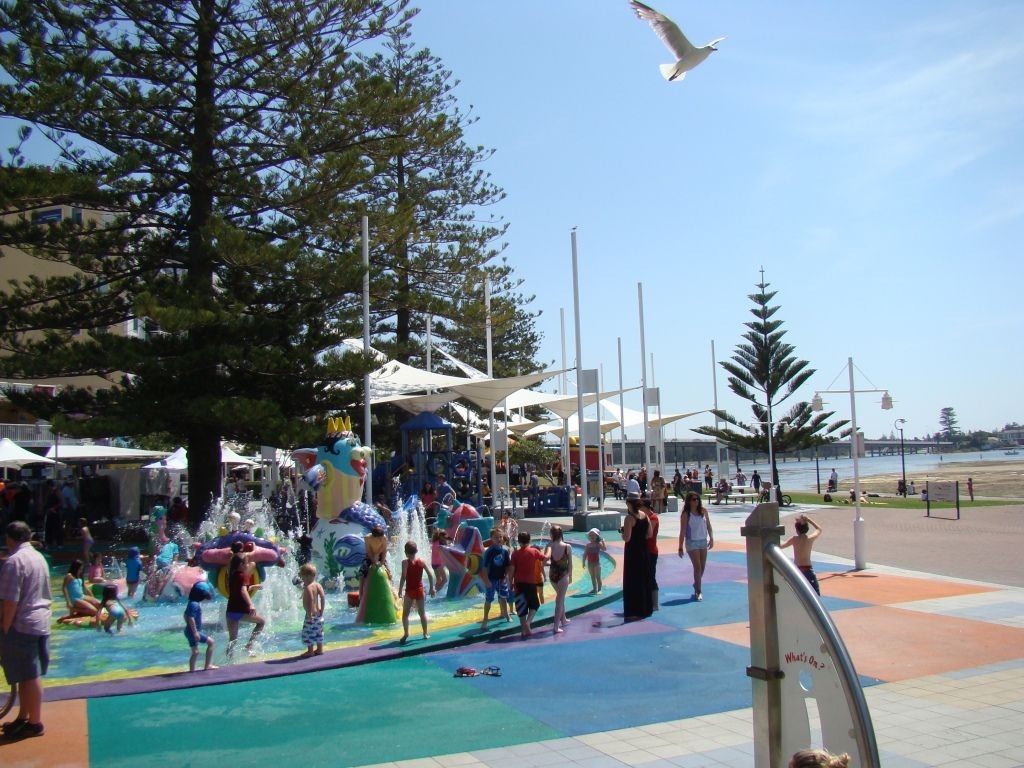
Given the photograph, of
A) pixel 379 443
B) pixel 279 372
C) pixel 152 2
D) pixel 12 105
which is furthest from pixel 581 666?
pixel 379 443

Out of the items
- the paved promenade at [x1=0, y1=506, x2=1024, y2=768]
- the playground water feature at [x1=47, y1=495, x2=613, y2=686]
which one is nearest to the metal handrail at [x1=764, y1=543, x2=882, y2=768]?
the paved promenade at [x1=0, y1=506, x2=1024, y2=768]

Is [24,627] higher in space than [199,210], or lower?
lower

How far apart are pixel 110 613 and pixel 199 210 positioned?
13.0 meters

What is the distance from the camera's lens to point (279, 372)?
20906 millimetres

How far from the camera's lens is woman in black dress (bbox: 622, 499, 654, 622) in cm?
1166

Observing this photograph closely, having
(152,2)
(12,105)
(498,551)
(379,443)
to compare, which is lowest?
(498,551)

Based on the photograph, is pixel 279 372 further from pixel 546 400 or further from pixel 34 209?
pixel 546 400

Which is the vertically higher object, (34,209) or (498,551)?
(34,209)

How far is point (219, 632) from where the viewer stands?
1162 centimetres

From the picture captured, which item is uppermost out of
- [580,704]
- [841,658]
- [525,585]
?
[841,658]

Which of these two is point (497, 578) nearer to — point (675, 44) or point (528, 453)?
→ point (675, 44)

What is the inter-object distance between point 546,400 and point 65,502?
15.0m

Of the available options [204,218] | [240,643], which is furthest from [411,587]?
[204,218]

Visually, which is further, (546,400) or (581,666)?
(546,400)
